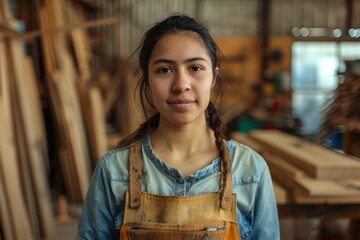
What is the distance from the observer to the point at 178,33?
136 cm

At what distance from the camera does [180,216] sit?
4.41ft

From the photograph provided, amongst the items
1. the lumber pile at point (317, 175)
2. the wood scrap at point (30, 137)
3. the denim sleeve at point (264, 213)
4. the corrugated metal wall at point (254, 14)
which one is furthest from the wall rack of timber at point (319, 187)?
the corrugated metal wall at point (254, 14)

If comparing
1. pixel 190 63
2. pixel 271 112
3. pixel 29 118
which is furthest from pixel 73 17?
pixel 190 63

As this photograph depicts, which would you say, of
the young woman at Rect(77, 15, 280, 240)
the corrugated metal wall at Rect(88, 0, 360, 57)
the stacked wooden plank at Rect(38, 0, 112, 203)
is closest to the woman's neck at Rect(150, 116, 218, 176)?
the young woman at Rect(77, 15, 280, 240)

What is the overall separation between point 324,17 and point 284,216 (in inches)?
289

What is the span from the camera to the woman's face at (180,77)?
51.9 inches

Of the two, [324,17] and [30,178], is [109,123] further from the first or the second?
[324,17]

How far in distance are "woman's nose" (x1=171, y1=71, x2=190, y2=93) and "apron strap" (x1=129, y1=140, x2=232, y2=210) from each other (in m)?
0.28

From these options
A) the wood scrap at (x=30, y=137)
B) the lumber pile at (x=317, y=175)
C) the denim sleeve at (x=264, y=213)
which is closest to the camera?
the denim sleeve at (x=264, y=213)

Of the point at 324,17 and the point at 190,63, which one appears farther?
the point at 324,17

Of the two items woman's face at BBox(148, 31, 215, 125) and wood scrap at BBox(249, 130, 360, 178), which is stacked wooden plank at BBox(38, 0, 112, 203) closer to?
wood scrap at BBox(249, 130, 360, 178)

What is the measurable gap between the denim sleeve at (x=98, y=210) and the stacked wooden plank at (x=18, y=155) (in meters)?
1.70

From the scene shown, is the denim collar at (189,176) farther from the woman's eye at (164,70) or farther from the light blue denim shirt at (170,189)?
the woman's eye at (164,70)

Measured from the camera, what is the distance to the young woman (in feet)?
4.36
